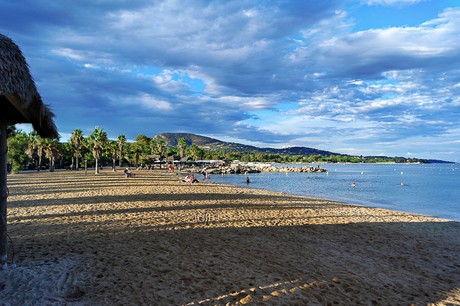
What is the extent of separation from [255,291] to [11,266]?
4735 mm

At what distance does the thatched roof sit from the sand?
2.77 meters

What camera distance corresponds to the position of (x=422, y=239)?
438 inches

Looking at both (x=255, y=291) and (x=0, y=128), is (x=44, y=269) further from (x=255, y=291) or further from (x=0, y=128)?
(x=255, y=291)

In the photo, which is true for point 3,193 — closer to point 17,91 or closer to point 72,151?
point 17,91

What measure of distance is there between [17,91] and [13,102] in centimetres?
37

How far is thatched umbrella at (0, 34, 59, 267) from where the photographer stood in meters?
4.77

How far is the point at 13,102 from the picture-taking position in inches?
202

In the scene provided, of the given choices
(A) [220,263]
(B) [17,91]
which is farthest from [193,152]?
(B) [17,91]

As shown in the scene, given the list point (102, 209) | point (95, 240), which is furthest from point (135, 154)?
point (95, 240)

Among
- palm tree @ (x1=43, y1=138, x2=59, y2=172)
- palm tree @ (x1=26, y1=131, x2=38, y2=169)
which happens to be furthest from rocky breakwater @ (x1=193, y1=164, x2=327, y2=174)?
palm tree @ (x1=26, y1=131, x2=38, y2=169)

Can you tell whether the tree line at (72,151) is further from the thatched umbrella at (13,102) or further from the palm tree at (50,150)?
the thatched umbrella at (13,102)

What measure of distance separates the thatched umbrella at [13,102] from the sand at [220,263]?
154cm

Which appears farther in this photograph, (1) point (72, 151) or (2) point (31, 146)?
(1) point (72, 151)

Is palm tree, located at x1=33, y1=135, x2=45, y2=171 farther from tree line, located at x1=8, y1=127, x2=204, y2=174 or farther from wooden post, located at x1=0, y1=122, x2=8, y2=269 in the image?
wooden post, located at x1=0, y1=122, x2=8, y2=269
